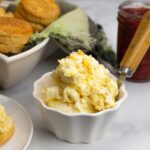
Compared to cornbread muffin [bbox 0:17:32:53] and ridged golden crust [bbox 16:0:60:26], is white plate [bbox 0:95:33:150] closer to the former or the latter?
cornbread muffin [bbox 0:17:32:53]

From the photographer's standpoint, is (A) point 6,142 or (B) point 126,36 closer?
(A) point 6,142

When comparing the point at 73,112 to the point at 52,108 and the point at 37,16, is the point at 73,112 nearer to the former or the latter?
the point at 52,108

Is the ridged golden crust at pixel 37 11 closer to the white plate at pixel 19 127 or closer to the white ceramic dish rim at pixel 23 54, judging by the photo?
the white ceramic dish rim at pixel 23 54

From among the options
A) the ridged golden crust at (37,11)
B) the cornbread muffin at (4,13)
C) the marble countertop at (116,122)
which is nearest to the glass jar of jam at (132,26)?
the marble countertop at (116,122)

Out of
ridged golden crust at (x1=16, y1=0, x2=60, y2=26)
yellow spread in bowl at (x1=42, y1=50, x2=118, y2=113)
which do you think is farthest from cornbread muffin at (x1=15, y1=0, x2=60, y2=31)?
yellow spread in bowl at (x1=42, y1=50, x2=118, y2=113)

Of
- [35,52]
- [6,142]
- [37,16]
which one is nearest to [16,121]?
[6,142]

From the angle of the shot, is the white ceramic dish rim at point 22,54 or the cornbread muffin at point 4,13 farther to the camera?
the cornbread muffin at point 4,13
